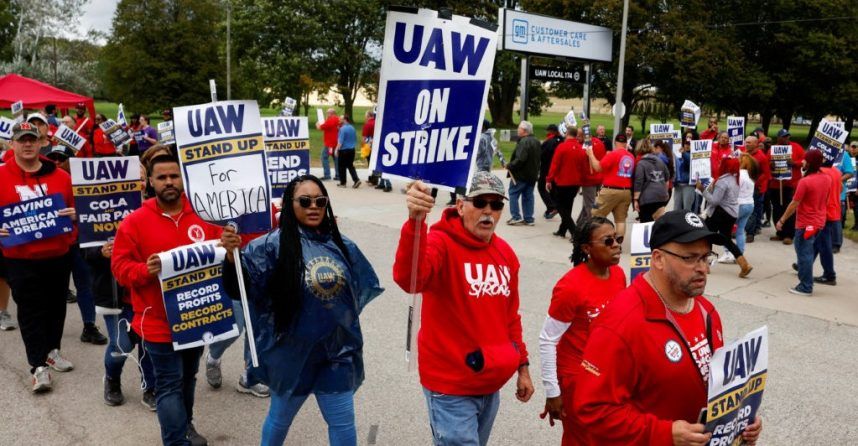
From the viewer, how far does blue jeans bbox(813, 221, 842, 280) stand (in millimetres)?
8766

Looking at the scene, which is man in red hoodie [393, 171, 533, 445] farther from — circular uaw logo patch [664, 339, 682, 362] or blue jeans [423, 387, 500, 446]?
circular uaw logo patch [664, 339, 682, 362]

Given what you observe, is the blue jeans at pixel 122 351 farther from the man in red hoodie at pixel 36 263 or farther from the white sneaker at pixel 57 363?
the white sneaker at pixel 57 363

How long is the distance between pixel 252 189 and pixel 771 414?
4.13m

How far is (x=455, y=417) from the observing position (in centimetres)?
328

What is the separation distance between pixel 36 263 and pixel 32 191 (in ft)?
1.91

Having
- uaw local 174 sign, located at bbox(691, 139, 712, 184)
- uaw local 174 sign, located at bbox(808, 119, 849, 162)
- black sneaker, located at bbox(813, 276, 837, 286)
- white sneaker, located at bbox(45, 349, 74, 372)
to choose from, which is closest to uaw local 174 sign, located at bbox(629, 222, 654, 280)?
white sneaker, located at bbox(45, 349, 74, 372)

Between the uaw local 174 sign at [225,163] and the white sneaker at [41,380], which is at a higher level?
the uaw local 174 sign at [225,163]

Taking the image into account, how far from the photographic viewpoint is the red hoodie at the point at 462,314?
329cm

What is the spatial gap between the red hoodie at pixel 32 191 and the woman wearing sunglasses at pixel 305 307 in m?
2.85

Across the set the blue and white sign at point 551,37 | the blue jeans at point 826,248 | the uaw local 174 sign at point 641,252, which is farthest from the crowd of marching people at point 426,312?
the blue and white sign at point 551,37

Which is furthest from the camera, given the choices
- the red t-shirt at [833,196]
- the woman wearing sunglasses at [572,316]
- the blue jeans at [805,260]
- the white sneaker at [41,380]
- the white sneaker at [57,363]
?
the red t-shirt at [833,196]

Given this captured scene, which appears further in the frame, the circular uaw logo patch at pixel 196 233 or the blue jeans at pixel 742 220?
the blue jeans at pixel 742 220

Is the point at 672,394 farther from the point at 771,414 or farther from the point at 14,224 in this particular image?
the point at 14,224

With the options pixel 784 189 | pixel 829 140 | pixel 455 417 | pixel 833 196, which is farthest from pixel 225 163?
pixel 784 189
